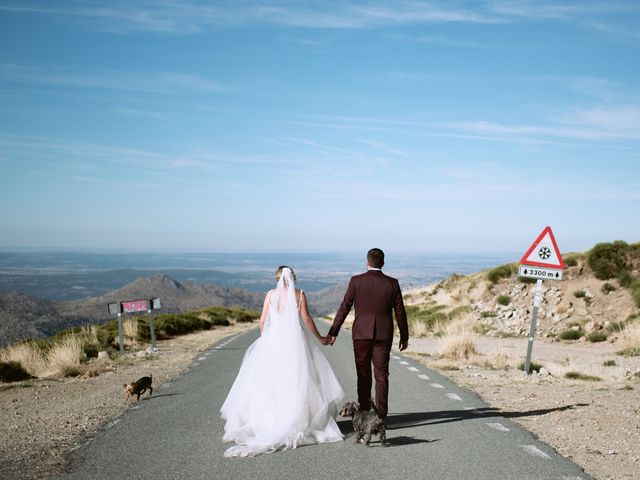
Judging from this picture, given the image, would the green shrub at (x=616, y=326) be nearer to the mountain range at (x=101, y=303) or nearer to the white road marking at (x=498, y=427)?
the mountain range at (x=101, y=303)

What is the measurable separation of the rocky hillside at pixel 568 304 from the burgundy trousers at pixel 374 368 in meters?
19.9

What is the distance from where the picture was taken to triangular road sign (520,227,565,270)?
48.6ft

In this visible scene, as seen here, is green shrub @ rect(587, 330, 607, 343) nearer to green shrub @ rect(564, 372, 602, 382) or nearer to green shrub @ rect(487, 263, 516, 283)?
green shrub @ rect(564, 372, 602, 382)

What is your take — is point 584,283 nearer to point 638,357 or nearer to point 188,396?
point 638,357

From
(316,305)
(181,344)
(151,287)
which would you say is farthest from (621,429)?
(316,305)

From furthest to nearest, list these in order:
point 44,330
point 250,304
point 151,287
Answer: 1. point 250,304
2. point 151,287
3. point 44,330

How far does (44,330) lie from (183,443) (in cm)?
3745

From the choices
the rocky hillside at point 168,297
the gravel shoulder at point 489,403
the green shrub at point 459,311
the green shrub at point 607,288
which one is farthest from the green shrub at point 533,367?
the rocky hillside at point 168,297

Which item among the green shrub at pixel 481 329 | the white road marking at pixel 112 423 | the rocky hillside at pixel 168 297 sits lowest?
the rocky hillside at pixel 168 297

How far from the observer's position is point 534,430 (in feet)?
31.5

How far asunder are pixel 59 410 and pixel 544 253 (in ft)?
30.9

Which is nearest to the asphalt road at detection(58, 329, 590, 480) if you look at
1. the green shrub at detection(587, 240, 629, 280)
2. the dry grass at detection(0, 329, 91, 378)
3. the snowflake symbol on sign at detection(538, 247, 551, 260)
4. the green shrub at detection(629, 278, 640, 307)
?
the snowflake symbol on sign at detection(538, 247, 551, 260)

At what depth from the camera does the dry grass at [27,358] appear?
18.1 m

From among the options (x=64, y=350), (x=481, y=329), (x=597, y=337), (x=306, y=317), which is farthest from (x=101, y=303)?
(x=306, y=317)
